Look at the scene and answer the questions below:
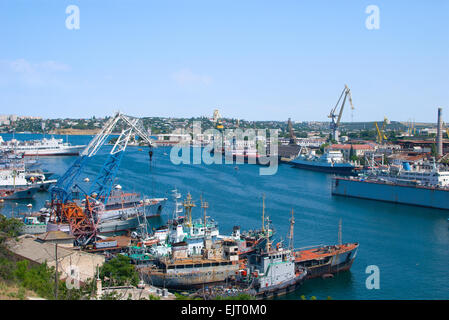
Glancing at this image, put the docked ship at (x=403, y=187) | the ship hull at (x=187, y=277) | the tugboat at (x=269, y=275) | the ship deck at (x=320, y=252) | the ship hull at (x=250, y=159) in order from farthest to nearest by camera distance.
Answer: the ship hull at (x=250, y=159)
the docked ship at (x=403, y=187)
the ship deck at (x=320, y=252)
the ship hull at (x=187, y=277)
the tugboat at (x=269, y=275)

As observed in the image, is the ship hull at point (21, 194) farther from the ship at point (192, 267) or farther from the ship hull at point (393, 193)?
the ship hull at point (393, 193)

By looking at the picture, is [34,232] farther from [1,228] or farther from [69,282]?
[69,282]

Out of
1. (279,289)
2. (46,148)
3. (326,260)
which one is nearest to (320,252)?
(326,260)

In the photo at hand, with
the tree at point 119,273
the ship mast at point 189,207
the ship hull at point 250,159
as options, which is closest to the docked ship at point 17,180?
the ship mast at point 189,207

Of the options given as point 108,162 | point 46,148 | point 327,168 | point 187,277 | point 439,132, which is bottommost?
point 187,277

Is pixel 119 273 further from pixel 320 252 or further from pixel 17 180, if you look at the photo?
pixel 17 180
